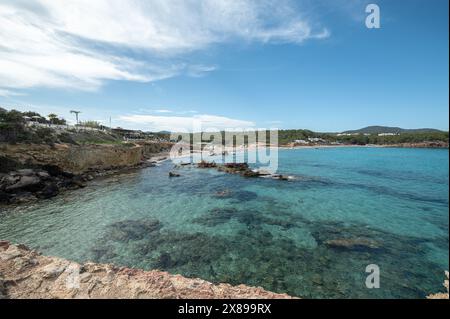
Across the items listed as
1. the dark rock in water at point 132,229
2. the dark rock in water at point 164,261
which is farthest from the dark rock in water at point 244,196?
→ the dark rock in water at point 164,261

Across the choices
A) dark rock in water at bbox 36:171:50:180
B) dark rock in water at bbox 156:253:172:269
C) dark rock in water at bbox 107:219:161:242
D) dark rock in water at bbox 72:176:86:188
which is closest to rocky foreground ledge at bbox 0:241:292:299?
dark rock in water at bbox 156:253:172:269

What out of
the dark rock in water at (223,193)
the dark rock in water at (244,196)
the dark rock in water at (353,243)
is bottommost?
the dark rock in water at (353,243)

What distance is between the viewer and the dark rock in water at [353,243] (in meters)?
13.6

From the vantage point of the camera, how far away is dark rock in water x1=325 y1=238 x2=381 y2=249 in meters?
13.6

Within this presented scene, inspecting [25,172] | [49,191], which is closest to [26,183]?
[25,172]

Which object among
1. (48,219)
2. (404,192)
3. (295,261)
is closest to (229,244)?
(295,261)

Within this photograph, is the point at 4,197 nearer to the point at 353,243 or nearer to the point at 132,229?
the point at 132,229

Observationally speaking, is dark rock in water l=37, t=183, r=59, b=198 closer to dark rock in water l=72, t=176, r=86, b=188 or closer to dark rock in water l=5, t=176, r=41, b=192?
dark rock in water l=5, t=176, r=41, b=192

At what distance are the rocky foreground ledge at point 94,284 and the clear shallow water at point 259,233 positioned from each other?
3.60 meters

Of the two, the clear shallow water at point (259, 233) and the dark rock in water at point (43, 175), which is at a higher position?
the dark rock in water at point (43, 175)

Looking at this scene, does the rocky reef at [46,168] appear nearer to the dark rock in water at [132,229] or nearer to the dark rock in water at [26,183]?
the dark rock in water at [26,183]

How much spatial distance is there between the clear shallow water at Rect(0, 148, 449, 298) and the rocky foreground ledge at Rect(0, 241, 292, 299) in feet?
11.8
